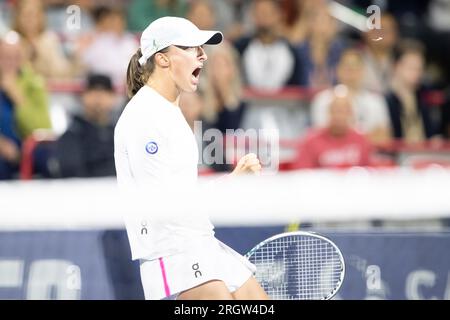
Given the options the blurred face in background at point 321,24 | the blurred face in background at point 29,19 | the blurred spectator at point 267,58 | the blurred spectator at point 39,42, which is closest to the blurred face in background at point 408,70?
the blurred face in background at point 321,24

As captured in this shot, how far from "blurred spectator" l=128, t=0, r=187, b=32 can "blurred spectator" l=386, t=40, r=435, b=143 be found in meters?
1.75

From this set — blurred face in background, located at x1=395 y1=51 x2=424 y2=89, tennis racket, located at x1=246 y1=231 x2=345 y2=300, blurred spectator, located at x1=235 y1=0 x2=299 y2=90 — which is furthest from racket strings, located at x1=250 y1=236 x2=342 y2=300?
blurred face in background, located at x1=395 y1=51 x2=424 y2=89

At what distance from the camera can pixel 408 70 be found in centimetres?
1076

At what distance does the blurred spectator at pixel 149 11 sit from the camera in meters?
9.93

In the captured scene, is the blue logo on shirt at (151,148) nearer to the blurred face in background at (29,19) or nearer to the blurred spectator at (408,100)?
the blurred face in background at (29,19)

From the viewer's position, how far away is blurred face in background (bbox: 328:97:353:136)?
880 centimetres

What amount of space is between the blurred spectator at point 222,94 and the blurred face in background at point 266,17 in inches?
34.4

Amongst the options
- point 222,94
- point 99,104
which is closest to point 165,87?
point 99,104

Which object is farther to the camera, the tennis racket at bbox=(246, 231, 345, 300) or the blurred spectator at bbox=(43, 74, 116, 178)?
the blurred spectator at bbox=(43, 74, 116, 178)

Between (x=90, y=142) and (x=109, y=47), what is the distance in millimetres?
1569

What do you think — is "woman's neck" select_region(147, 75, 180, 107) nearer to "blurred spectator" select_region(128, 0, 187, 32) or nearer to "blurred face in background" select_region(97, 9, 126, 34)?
"blurred face in background" select_region(97, 9, 126, 34)

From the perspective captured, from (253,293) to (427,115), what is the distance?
Result: 20.1ft

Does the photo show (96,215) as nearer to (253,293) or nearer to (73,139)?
(253,293)
